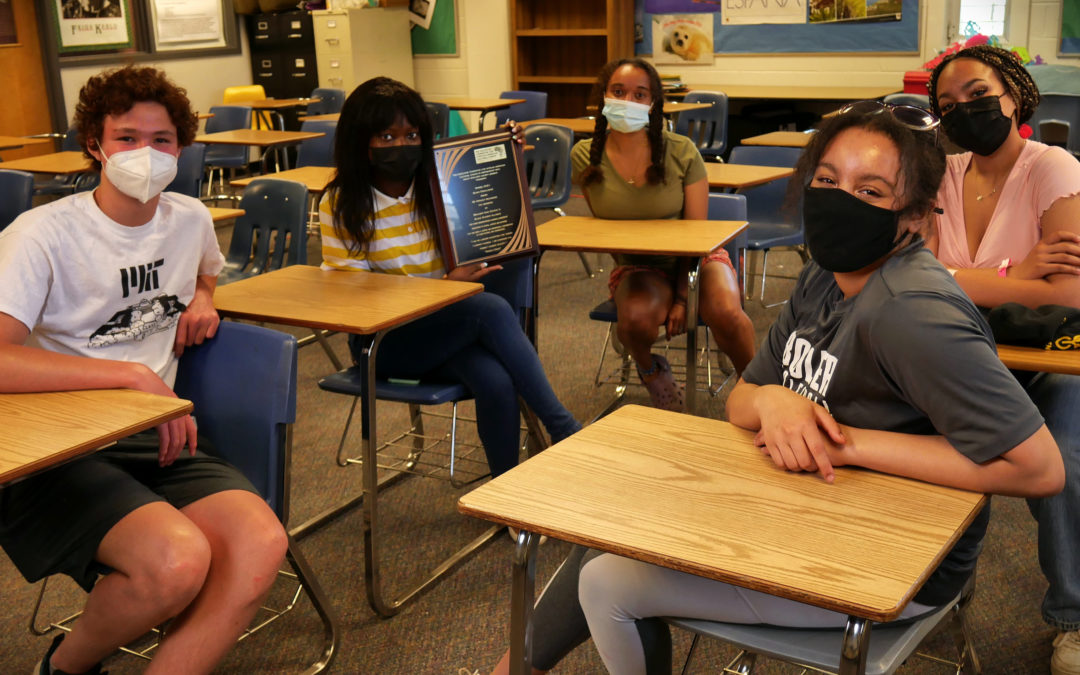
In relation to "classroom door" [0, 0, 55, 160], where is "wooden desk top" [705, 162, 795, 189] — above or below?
below

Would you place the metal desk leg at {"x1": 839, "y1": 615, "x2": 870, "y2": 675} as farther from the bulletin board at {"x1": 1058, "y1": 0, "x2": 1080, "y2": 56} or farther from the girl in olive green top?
the bulletin board at {"x1": 1058, "y1": 0, "x2": 1080, "y2": 56}

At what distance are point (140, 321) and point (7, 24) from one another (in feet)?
25.2

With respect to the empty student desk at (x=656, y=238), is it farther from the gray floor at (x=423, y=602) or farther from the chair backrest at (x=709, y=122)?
the chair backrest at (x=709, y=122)

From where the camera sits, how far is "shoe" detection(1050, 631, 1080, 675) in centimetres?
203

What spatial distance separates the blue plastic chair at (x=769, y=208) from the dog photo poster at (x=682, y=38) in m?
4.18

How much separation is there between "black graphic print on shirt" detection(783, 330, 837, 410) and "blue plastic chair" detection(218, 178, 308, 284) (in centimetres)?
216

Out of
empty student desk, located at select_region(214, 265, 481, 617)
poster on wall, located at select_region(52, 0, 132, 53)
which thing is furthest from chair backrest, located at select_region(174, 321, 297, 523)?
poster on wall, located at select_region(52, 0, 132, 53)

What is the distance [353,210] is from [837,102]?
20.3 ft

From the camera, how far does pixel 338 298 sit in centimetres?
244

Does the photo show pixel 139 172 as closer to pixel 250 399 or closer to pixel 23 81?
pixel 250 399

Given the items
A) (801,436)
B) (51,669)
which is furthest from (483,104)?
(801,436)

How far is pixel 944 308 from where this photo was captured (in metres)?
1.35

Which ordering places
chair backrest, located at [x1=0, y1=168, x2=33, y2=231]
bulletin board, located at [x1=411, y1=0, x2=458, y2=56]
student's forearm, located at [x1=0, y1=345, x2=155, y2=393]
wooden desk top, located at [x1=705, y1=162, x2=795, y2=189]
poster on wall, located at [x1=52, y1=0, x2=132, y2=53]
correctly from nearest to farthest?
1. student's forearm, located at [x1=0, y1=345, x2=155, y2=393]
2. wooden desk top, located at [x1=705, y1=162, x2=795, y2=189]
3. chair backrest, located at [x1=0, y1=168, x2=33, y2=231]
4. poster on wall, located at [x1=52, y1=0, x2=132, y2=53]
5. bulletin board, located at [x1=411, y1=0, x2=458, y2=56]

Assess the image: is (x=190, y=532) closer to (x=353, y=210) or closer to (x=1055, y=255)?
(x=353, y=210)
